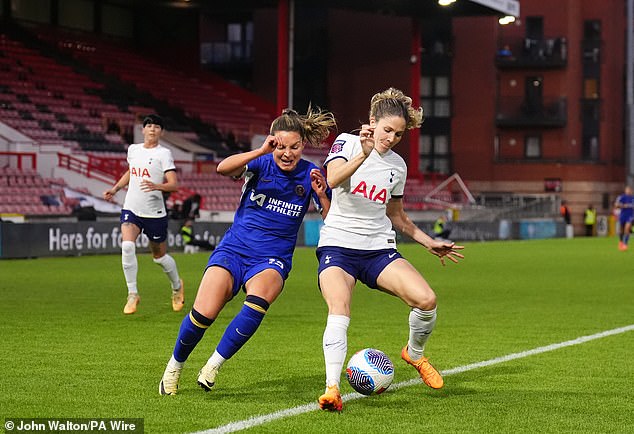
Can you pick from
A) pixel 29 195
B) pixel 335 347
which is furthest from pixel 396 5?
pixel 335 347

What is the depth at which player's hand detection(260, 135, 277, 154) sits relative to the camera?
7430mm

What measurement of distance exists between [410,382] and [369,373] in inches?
43.0

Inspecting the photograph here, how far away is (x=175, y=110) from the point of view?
4669 cm

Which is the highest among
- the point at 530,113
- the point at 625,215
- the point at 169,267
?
the point at 530,113

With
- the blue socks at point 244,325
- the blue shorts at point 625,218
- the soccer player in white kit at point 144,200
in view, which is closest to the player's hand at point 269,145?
the blue socks at point 244,325

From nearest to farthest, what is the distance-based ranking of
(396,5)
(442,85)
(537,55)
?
1. (396,5)
2. (537,55)
3. (442,85)

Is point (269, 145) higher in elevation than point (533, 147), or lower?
lower

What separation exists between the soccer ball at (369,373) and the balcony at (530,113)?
195 ft

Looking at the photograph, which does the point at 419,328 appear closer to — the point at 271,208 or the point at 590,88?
the point at 271,208

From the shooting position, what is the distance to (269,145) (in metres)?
7.49

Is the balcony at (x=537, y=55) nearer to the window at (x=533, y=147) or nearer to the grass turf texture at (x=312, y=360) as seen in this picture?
the window at (x=533, y=147)

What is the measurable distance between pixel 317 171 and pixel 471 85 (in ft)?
194

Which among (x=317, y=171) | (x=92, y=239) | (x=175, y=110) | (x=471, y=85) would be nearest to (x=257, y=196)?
(x=317, y=171)

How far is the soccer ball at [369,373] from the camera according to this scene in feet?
25.3
